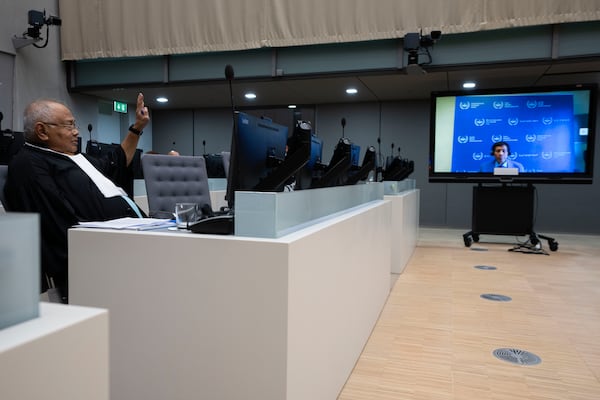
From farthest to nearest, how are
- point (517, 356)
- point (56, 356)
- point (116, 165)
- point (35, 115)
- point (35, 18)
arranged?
point (35, 18)
point (116, 165)
point (517, 356)
point (35, 115)
point (56, 356)

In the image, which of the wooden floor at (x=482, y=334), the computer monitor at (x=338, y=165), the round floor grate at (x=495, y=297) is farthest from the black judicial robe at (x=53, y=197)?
the round floor grate at (x=495, y=297)

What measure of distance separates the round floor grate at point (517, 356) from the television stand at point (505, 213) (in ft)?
11.4

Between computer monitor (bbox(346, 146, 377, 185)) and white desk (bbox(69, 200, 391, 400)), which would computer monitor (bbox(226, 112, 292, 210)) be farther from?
computer monitor (bbox(346, 146, 377, 185))

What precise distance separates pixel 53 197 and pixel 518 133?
5.18m

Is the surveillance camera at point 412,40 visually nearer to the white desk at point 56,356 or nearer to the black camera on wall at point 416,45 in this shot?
the black camera on wall at point 416,45

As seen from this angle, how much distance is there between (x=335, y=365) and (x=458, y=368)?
0.73 meters

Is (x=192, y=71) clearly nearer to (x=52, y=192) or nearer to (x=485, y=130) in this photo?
(x=485, y=130)

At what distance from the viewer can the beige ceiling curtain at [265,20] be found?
5137mm

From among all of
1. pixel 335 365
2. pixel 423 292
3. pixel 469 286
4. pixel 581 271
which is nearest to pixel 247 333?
pixel 335 365

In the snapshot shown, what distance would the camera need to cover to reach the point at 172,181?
3.07m

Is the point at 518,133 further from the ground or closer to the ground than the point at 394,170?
further from the ground

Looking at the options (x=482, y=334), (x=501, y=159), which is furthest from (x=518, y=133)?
(x=482, y=334)

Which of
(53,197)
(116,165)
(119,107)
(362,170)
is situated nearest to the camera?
(53,197)

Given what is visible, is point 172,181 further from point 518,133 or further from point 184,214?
point 518,133
